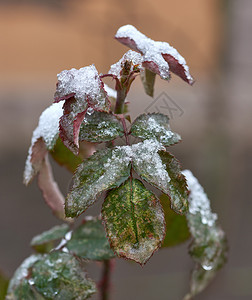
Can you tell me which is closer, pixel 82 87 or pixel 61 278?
pixel 82 87

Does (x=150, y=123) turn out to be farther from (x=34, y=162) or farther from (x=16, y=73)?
(x=16, y=73)

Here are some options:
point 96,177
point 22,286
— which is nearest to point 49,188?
point 22,286

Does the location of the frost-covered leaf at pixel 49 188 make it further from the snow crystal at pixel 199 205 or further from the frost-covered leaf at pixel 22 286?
the snow crystal at pixel 199 205

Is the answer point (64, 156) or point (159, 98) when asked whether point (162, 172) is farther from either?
point (159, 98)

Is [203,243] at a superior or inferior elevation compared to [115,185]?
inferior

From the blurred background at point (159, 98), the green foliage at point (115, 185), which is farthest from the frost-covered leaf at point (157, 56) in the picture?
the blurred background at point (159, 98)

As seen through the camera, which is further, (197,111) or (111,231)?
(197,111)

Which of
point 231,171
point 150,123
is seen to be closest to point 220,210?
point 231,171

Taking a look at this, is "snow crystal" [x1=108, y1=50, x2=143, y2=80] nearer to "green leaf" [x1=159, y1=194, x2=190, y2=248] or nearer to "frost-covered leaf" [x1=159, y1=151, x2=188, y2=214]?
"frost-covered leaf" [x1=159, y1=151, x2=188, y2=214]
